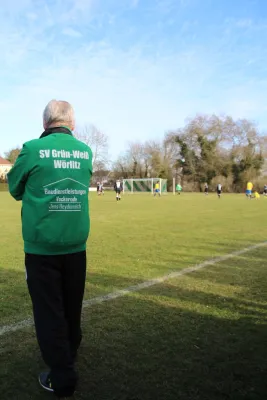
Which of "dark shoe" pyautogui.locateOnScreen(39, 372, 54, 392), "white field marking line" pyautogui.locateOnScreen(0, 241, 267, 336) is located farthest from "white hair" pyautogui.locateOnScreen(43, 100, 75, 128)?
"white field marking line" pyautogui.locateOnScreen(0, 241, 267, 336)

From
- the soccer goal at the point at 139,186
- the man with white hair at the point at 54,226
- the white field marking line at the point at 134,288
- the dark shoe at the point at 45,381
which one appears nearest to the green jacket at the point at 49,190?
the man with white hair at the point at 54,226

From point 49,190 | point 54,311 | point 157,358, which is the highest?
point 49,190

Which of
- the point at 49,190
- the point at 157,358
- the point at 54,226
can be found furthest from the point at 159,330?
the point at 49,190

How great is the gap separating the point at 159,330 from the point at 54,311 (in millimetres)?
1501

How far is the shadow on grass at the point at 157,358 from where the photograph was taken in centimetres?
269

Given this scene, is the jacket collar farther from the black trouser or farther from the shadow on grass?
the shadow on grass

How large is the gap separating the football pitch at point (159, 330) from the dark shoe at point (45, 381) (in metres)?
0.05

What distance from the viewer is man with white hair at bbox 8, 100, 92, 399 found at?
101 inches

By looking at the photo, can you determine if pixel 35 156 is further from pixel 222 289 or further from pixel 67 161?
pixel 222 289

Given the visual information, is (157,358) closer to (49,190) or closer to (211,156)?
(49,190)

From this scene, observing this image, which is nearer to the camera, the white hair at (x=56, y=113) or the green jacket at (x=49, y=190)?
the green jacket at (x=49, y=190)

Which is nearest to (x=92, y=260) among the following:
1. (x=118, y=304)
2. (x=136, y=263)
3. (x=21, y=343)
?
(x=136, y=263)

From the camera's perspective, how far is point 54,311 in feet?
8.70

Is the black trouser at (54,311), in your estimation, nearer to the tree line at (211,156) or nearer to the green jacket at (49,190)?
the green jacket at (49,190)
